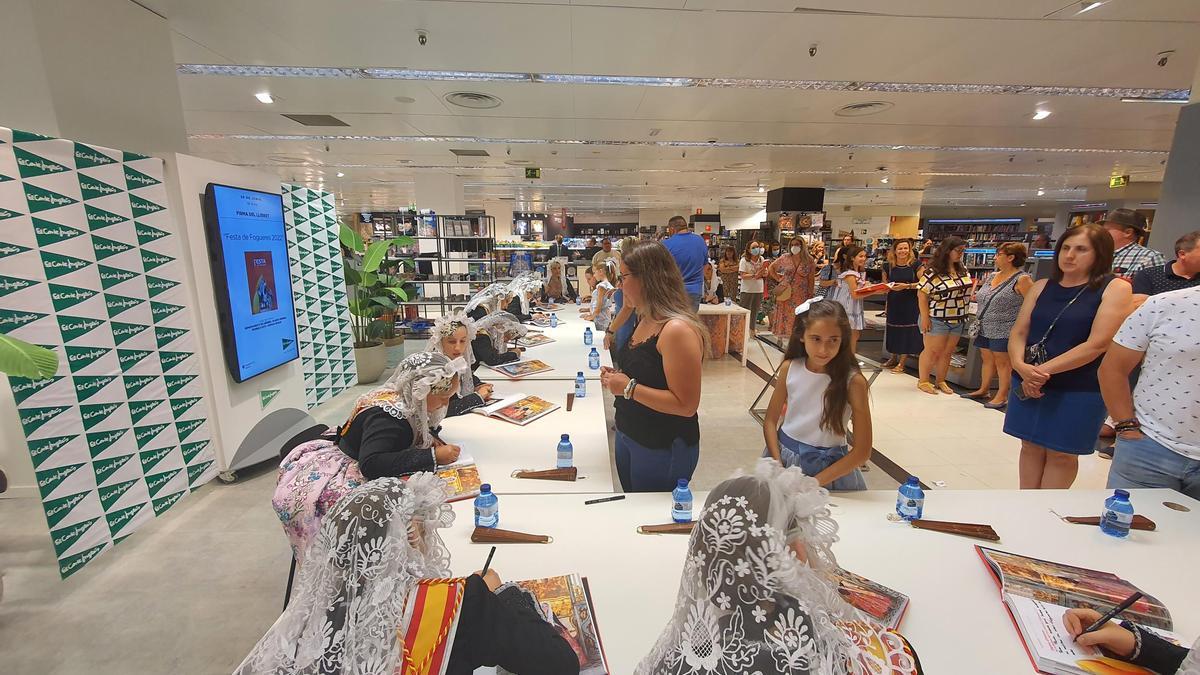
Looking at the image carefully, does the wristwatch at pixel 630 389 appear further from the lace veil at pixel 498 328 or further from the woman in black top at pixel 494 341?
the lace veil at pixel 498 328

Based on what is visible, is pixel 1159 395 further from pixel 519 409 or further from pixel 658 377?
pixel 519 409

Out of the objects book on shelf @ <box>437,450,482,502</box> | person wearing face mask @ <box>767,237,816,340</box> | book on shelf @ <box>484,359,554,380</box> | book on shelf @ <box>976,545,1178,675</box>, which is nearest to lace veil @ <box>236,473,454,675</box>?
book on shelf @ <box>437,450,482,502</box>

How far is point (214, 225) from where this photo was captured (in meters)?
3.21

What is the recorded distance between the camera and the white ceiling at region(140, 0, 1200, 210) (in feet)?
9.95

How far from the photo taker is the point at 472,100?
496 cm

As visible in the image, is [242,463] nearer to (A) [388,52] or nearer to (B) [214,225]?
(B) [214,225]

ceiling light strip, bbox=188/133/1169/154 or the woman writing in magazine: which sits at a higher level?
ceiling light strip, bbox=188/133/1169/154

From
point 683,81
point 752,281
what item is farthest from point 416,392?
point 752,281

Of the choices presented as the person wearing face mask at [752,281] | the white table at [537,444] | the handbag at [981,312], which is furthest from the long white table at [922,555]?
the person wearing face mask at [752,281]

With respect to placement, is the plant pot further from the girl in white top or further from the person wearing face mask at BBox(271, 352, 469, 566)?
the girl in white top

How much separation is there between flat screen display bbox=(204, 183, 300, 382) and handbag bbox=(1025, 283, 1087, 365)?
200 inches

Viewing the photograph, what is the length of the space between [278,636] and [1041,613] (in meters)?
1.82

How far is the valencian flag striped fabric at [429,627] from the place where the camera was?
0.86m

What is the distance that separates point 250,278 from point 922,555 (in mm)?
4479
